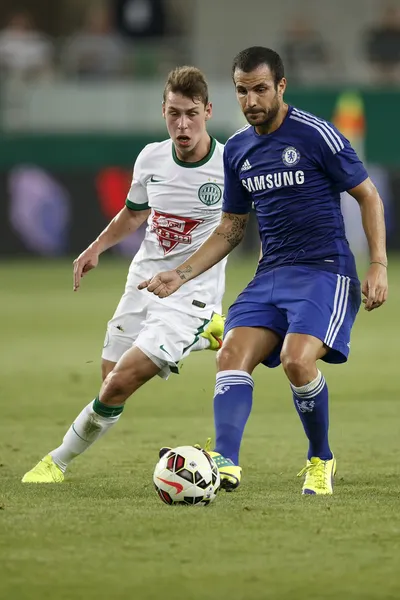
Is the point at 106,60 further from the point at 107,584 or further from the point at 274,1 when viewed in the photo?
the point at 107,584

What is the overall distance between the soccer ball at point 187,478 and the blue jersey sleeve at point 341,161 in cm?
150

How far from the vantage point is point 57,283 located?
68.4 feet

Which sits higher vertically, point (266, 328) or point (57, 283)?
point (266, 328)

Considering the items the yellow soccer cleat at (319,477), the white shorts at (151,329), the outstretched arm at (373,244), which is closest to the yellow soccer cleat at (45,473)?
the white shorts at (151,329)

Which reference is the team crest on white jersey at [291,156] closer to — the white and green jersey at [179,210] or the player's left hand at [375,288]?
the player's left hand at [375,288]

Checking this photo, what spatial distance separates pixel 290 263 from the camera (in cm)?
650

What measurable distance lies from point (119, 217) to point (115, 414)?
1157 millimetres

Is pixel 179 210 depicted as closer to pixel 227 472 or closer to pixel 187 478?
pixel 227 472

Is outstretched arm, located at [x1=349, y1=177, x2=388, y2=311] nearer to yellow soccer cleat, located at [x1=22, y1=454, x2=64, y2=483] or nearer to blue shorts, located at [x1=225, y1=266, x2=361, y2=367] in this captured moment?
blue shorts, located at [x1=225, y1=266, x2=361, y2=367]

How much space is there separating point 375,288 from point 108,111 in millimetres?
18911

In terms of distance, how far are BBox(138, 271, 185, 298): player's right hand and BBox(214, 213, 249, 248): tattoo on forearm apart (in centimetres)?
43

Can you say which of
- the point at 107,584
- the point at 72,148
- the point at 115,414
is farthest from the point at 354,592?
the point at 72,148

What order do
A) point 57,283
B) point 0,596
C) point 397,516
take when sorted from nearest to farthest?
point 0,596 → point 397,516 → point 57,283

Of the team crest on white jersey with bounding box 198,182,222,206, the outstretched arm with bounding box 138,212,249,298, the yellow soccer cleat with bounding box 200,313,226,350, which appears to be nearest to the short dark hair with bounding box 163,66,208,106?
the team crest on white jersey with bounding box 198,182,222,206
